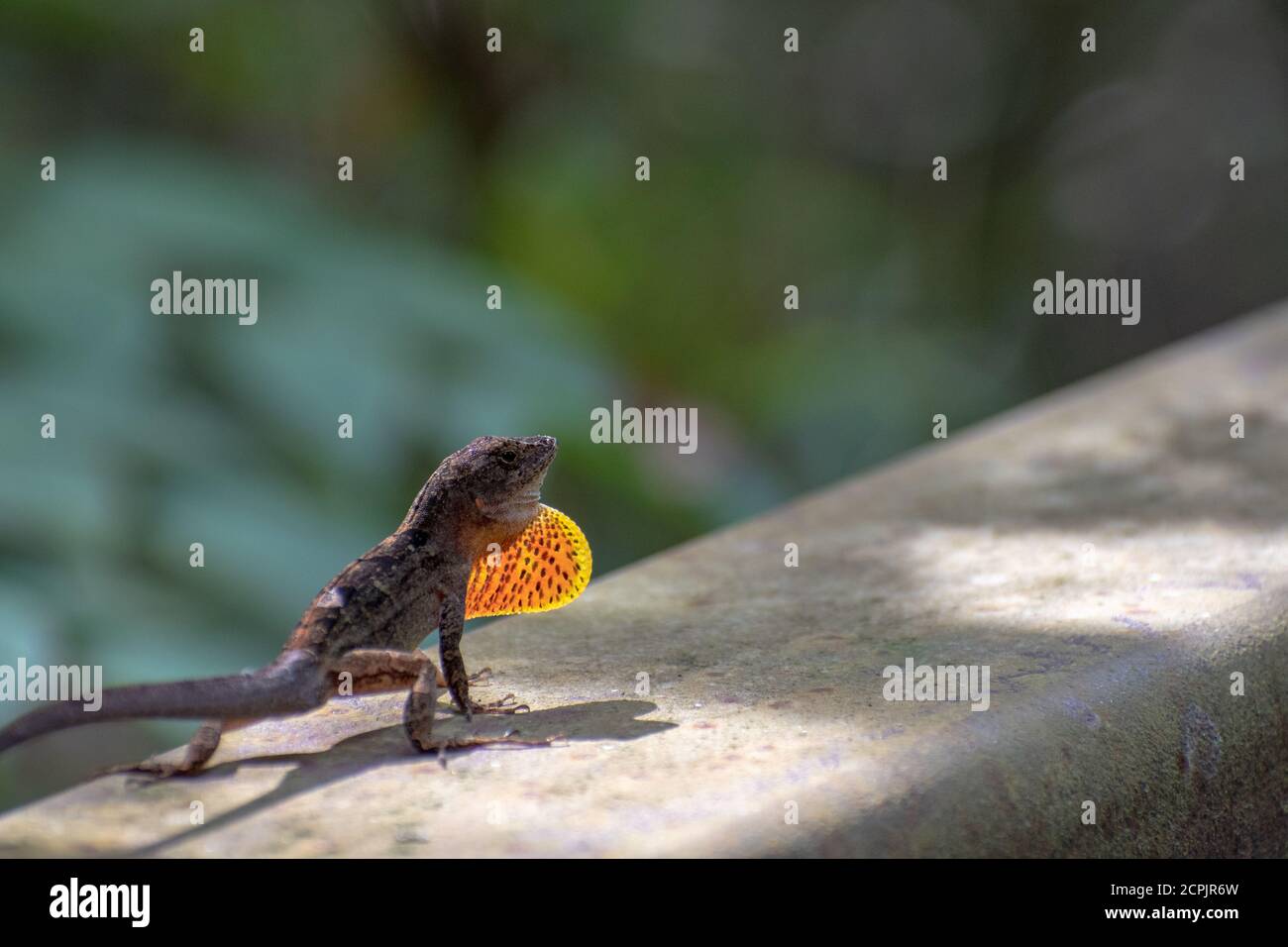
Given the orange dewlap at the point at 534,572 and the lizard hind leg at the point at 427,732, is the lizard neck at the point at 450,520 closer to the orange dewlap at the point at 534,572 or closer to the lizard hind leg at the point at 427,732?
the orange dewlap at the point at 534,572

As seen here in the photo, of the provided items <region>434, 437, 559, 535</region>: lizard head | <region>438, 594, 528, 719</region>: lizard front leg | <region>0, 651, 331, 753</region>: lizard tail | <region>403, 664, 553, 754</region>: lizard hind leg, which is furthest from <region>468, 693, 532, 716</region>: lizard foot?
<region>434, 437, 559, 535</region>: lizard head

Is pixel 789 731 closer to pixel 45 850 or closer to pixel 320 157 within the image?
pixel 45 850

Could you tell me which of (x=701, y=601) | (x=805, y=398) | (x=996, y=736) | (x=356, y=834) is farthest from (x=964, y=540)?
(x=805, y=398)

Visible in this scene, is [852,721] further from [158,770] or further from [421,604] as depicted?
[158,770]

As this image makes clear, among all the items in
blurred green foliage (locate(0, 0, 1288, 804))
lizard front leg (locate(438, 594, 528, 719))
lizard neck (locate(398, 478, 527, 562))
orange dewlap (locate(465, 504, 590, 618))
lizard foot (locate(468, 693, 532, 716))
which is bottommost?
lizard foot (locate(468, 693, 532, 716))

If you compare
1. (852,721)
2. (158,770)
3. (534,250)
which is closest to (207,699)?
(158,770)

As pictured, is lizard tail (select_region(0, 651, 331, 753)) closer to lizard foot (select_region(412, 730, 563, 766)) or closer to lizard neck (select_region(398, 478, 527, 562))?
lizard foot (select_region(412, 730, 563, 766))
